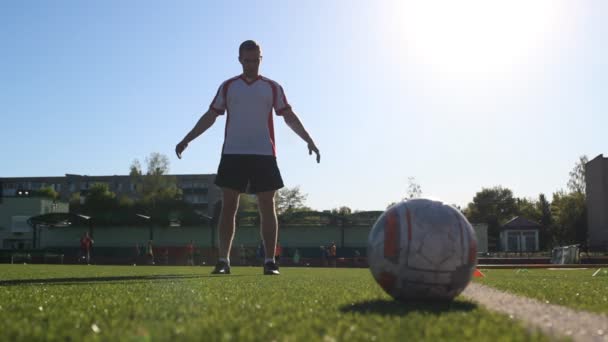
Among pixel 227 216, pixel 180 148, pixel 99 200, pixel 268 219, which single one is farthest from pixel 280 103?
pixel 99 200

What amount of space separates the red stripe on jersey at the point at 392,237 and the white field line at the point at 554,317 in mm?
647

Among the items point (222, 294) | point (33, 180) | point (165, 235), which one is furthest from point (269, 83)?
point (33, 180)

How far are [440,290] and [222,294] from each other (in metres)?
1.62

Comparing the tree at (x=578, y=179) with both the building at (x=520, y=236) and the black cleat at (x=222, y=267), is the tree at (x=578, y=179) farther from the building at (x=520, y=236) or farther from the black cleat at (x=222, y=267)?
the black cleat at (x=222, y=267)

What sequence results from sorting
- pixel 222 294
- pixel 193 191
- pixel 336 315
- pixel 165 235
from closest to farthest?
pixel 336 315
pixel 222 294
pixel 165 235
pixel 193 191

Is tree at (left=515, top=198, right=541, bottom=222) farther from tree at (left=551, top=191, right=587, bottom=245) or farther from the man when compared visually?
the man

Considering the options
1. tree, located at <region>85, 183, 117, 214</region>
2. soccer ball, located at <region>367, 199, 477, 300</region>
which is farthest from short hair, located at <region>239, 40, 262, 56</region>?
tree, located at <region>85, 183, 117, 214</region>

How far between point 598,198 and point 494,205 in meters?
52.1

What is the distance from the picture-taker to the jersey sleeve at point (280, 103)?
308 inches

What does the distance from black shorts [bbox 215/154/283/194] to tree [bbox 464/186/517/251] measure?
10680 cm

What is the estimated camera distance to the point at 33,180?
119m

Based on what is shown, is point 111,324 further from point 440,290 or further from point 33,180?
point 33,180

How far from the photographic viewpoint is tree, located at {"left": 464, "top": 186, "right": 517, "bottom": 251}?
111 m

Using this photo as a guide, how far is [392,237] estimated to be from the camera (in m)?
3.79
